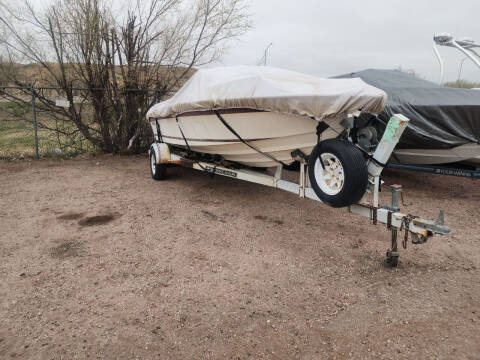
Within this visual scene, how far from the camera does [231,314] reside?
8.73ft

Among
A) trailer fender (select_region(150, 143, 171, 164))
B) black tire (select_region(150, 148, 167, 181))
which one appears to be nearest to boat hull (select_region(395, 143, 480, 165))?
trailer fender (select_region(150, 143, 171, 164))

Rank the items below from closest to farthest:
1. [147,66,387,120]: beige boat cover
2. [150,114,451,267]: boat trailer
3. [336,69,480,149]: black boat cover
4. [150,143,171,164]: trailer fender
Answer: [150,114,451,267]: boat trailer, [147,66,387,120]: beige boat cover, [336,69,480,149]: black boat cover, [150,143,171,164]: trailer fender

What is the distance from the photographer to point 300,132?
377 cm

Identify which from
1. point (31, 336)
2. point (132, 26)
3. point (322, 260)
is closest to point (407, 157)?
point (322, 260)

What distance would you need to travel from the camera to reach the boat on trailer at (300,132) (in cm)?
309

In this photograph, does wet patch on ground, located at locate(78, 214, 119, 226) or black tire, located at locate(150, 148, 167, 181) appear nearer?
wet patch on ground, located at locate(78, 214, 119, 226)

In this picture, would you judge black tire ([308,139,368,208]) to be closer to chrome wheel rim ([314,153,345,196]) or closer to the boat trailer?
chrome wheel rim ([314,153,345,196])

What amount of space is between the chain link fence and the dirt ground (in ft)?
13.6

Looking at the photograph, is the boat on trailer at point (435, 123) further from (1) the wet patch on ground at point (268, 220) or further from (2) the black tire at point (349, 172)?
(2) the black tire at point (349, 172)

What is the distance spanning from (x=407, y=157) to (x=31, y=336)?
6.11 m

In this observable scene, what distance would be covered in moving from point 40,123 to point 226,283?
27.0 feet

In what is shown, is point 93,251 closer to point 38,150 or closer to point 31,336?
point 31,336

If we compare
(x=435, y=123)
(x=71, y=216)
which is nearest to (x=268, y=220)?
(x=71, y=216)

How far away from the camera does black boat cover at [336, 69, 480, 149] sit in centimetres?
534
